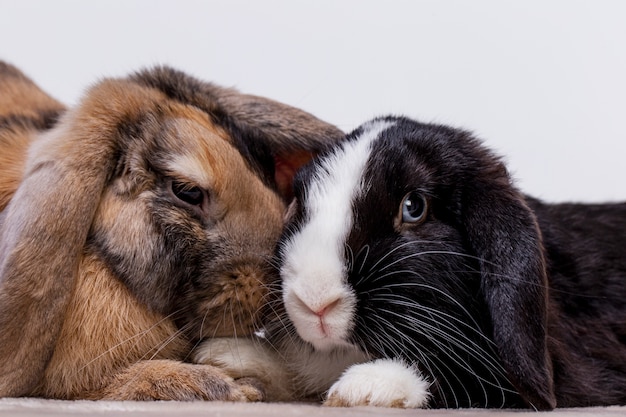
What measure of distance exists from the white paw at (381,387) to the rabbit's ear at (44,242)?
2.28 feet

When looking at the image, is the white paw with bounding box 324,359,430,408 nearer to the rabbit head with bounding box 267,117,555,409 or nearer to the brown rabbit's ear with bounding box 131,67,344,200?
the rabbit head with bounding box 267,117,555,409

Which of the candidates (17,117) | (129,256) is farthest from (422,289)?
(17,117)

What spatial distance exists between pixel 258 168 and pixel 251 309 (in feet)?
1.47

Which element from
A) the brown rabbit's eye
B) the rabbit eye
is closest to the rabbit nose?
the rabbit eye

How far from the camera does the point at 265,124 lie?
236cm

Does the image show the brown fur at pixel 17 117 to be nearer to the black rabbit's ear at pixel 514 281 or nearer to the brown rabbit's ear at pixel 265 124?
the brown rabbit's ear at pixel 265 124

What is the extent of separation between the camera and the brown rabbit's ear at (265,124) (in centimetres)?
229

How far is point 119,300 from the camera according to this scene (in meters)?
1.97

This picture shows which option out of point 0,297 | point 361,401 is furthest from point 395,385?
point 0,297

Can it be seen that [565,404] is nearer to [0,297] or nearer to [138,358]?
[138,358]

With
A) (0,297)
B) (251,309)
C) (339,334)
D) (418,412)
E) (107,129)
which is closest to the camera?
(418,412)

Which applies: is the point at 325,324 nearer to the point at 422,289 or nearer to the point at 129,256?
the point at 422,289

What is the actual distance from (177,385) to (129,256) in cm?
35

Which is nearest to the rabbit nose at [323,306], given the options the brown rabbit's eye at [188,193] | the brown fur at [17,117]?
the brown rabbit's eye at [188,193]
